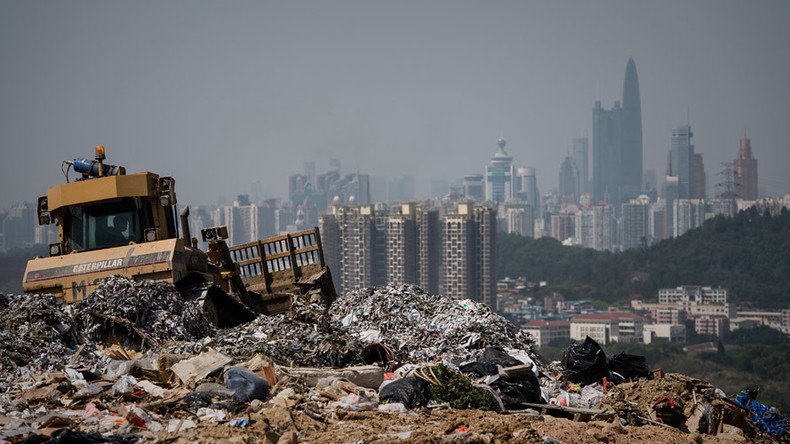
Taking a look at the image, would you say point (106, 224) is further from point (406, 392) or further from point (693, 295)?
point (693, 295)

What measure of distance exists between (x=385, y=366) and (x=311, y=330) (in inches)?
34.2

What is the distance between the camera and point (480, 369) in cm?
927

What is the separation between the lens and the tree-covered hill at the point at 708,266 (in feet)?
384

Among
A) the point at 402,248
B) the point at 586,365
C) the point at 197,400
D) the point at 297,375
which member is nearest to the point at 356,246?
the point at 402,248

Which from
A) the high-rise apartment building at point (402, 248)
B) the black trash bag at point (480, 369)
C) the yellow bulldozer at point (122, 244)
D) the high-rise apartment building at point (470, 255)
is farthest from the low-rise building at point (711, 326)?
the black trash bag at point (480, 369)

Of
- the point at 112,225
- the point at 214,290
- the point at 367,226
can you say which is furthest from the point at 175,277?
the point at 367,226

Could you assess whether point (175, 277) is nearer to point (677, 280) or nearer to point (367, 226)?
point (367, 226)

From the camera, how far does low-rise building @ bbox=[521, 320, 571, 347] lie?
97312mm

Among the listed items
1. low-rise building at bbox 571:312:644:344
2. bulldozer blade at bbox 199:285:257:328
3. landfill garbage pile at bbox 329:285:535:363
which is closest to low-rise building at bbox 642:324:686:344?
low-rise building at bbox 571:312:644:344

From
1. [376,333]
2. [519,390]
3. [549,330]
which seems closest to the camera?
[519,390]

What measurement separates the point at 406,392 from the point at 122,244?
5.15 m

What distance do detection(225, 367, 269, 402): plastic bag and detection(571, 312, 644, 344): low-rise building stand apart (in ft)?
298

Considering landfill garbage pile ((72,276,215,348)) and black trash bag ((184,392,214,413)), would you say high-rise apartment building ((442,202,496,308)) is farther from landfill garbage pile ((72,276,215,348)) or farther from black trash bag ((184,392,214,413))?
black trash bag ((184,392,214,413))

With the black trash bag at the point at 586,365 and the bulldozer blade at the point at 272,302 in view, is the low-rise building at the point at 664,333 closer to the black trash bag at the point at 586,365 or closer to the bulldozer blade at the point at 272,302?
the bulldozer blade at the point at 272,302
